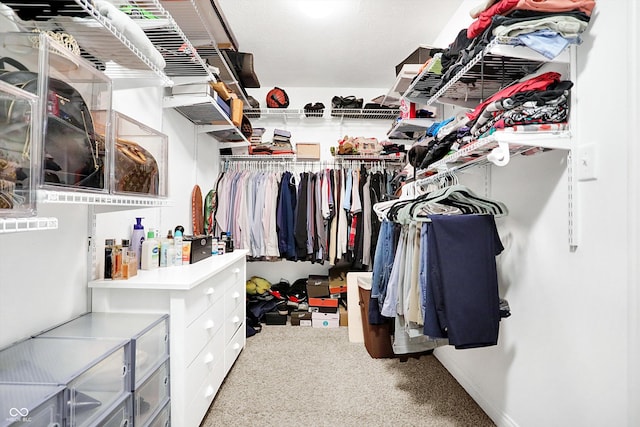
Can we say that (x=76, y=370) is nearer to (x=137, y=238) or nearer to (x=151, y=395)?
(x=151, y=395)

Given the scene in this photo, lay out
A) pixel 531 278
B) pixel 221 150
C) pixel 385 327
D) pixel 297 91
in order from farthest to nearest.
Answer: pixel 297 91 < pixel 221 150 < pixel 385 327 < pixel 531 278

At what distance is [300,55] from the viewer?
114 inches

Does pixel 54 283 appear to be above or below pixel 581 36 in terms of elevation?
below

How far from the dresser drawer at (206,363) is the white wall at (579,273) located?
63.8 inches

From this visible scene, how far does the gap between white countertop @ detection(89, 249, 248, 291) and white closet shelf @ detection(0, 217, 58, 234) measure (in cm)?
71

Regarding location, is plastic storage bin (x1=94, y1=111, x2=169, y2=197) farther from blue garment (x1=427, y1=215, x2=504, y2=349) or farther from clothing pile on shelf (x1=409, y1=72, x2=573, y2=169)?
clothing pile on shelf (x1=409, y1=72, x2=573, y2=169)

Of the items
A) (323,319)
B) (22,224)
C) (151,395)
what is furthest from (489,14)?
(323,319)

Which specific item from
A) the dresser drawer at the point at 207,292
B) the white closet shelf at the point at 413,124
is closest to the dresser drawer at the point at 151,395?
the dresser drawer at the point at 207,292

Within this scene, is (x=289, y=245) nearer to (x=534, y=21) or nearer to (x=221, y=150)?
(x=221, y=150)

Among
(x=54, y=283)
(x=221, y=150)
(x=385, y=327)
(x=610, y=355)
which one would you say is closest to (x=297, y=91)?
(x=221, y=150)

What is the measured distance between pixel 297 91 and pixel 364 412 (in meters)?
3.32

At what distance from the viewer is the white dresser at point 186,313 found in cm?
138

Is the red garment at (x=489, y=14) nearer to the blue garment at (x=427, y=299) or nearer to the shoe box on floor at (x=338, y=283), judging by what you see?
the blue garment at (x=427, y=299)

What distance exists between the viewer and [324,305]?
3102 millimetres
